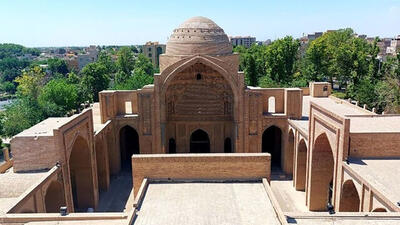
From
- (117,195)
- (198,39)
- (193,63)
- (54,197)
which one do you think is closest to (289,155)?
(193,63)

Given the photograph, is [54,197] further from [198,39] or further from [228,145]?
[198,39]

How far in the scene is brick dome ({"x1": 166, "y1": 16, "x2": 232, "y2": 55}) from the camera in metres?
22.4

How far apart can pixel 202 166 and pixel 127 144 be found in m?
12.2

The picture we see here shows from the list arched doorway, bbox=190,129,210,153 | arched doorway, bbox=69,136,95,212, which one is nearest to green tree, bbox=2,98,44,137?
arched doorway, bbox=69,136,95,212

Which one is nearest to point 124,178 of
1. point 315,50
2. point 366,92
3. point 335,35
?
point 366,92

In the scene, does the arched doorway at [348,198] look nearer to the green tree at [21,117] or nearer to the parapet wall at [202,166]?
the parapet wall at [202,166]

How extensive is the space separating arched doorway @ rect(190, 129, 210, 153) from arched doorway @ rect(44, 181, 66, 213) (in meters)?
11.1

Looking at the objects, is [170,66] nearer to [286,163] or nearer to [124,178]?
[124,178]

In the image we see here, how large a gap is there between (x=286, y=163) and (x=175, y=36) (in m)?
11.0

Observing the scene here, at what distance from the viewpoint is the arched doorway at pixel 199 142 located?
24.1m

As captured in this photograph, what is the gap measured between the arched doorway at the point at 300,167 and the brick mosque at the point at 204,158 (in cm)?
6

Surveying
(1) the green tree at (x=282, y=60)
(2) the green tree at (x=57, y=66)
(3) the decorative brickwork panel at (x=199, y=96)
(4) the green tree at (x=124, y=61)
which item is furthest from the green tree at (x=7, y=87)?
(3) the decorative brickwork panel at (x=199, y=96)

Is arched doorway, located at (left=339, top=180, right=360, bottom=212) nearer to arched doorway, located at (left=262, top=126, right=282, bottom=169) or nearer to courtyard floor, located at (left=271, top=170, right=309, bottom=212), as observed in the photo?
courtyard floor, located at (left=271, top=170, right=309, bottom=212)

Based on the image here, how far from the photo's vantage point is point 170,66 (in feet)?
69.7
